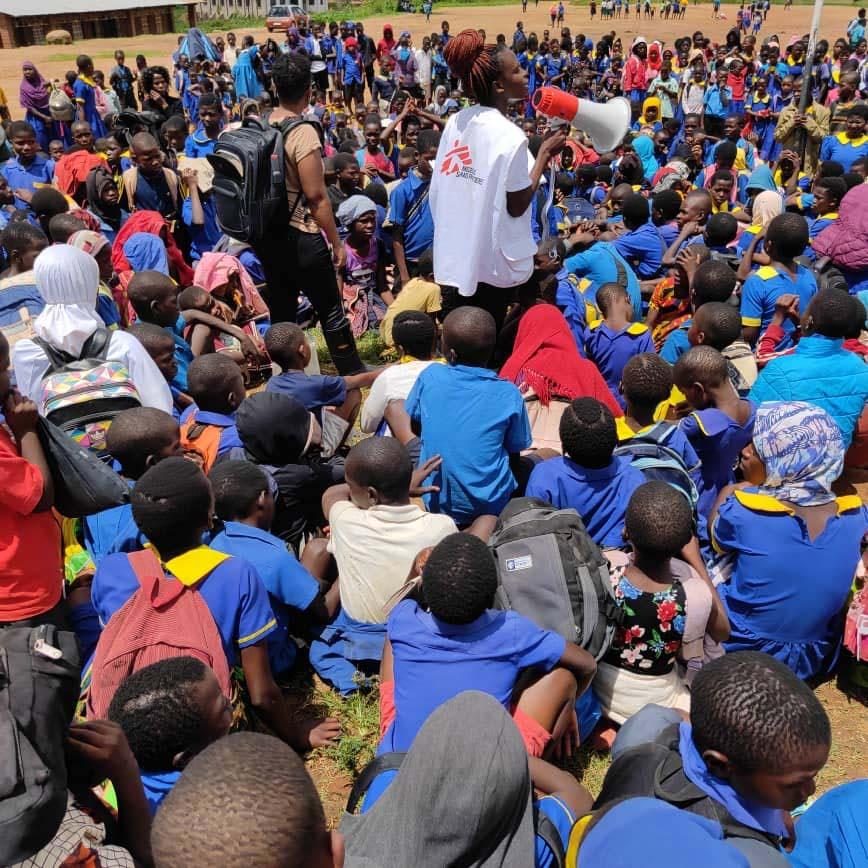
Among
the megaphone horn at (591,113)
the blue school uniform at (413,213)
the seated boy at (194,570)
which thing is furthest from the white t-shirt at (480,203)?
the blue school uniform at (413,213)

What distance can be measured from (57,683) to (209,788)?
40 cm

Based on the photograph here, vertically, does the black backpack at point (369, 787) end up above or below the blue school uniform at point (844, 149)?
below

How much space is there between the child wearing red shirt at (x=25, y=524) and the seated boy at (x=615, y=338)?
315 centimetres

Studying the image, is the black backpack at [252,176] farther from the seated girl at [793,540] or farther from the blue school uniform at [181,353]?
the seated girl at [793,540]

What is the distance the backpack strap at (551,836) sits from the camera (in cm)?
180

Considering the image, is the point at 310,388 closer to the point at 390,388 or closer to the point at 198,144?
the point at 390,388

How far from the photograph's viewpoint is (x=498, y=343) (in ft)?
15.2

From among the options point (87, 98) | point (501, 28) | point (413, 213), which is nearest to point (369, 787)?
point (413, 213)

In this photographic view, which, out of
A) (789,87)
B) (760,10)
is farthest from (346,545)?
(760,10)

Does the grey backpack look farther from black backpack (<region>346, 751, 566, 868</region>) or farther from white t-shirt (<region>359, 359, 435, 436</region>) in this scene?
white t-shirt (<region>359, 359, 435, 436</region>)

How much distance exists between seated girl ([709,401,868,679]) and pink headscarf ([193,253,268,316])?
149 inches

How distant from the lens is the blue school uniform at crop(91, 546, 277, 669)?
8.24 feet

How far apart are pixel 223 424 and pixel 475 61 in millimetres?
2168

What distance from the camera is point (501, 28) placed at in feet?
111
